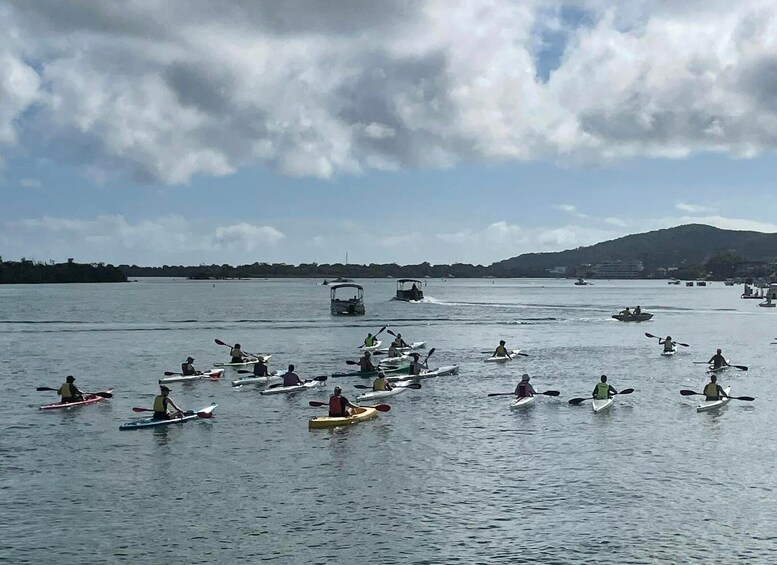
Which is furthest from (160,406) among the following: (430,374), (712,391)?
(712,391)

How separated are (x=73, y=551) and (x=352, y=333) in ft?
244

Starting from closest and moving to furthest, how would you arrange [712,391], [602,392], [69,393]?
[602,392] < [69,393] < [712,391]

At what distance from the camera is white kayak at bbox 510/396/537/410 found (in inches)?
1693

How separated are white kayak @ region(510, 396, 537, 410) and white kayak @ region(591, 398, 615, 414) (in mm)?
3174

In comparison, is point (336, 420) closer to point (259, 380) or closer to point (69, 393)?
point (69, 393)

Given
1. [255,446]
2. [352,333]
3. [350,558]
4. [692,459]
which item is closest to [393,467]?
[255,446]

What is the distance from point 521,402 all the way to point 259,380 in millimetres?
17774

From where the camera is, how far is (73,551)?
2216cm

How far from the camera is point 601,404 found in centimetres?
4250

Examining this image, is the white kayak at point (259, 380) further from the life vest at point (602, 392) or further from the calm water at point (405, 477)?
the life vest at point (602, 392)

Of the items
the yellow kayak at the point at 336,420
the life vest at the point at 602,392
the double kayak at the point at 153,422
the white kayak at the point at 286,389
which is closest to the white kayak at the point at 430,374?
the white kayak at the point at 286,389

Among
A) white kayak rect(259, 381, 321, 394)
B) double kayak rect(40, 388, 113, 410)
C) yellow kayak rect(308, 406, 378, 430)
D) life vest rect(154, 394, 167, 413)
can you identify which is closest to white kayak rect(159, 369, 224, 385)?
double kayak rect(40, 388, 113, 410)

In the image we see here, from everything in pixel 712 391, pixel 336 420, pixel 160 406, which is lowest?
pixel 336 420

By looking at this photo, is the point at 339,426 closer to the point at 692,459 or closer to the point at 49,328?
the point at 692,459
